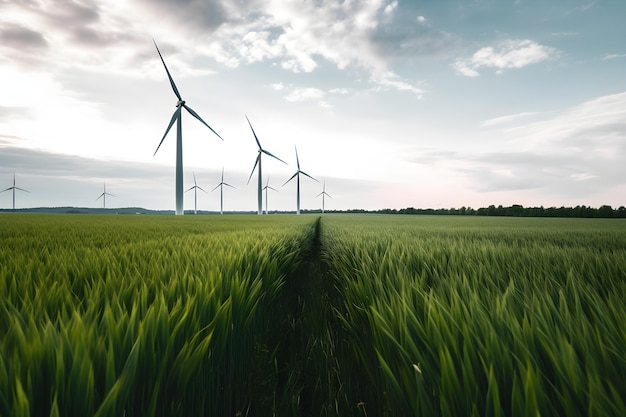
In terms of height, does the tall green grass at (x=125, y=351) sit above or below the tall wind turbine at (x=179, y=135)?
below

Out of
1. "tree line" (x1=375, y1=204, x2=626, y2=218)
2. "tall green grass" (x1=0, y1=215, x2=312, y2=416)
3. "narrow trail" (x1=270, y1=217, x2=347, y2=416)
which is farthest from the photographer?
"tree line" (x1=375, y1=204, x2=626, y2=218)

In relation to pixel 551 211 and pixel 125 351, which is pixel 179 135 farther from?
pixel 551 211

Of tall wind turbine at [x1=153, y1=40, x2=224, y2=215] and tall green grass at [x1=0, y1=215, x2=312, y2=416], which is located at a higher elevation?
tall wind turbine at [x1=153, y1=40, x2=224, y2=215]

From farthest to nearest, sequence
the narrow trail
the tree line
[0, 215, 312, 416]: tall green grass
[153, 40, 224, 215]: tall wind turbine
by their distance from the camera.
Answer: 1. the tree line
2. [153, 40, 224, 215]: tall wind turbine
3. the narrow trail
4. [0, 215, 312, 416]: tall green grass

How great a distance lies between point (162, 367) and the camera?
0.96 m

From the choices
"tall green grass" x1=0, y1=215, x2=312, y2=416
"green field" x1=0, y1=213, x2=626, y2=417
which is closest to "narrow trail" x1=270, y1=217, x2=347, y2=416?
"green field" x1=0, y1=213, x2=626, y2=417

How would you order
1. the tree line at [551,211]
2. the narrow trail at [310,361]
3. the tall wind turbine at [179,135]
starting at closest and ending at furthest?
1. the narrow trail at [310,361]
2. the tall wind turbine at [179,135]
3. the tree line at [551,211]

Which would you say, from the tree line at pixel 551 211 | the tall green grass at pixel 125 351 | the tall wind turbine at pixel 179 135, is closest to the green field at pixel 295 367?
the tall green grass at pixel 125 351

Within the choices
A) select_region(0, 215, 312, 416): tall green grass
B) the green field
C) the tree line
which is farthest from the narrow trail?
the tree line

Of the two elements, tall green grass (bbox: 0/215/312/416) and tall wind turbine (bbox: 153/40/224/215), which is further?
tall wind turbine (bbox: 153/40/224/215)

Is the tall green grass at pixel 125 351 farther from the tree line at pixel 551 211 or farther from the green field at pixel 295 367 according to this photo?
the tree line at pixel 551 211

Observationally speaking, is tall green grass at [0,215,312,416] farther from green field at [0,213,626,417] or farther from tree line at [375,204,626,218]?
tree line at [375,204,626,218]

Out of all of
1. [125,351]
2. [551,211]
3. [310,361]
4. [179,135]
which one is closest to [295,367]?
[310,361]

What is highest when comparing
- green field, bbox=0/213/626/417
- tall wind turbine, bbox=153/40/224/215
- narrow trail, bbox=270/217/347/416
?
tall wind turbine, bbox=153/40/224/215
